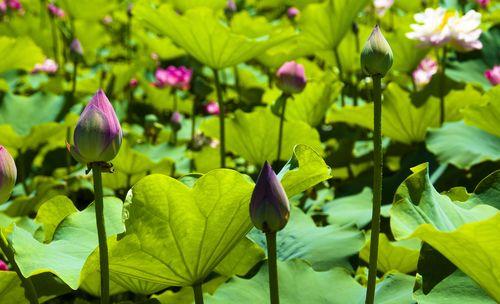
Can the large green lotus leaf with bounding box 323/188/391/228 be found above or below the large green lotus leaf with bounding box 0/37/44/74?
below

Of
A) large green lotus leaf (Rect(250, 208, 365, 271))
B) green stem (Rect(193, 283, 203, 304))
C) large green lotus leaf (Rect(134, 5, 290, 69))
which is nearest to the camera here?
green stem (Rect(193, 283, 203, 304))

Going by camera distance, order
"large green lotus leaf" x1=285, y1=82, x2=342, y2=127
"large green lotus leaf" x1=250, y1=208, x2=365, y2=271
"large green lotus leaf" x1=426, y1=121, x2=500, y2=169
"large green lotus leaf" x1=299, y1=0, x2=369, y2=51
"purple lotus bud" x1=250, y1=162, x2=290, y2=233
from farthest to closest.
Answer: "large green lotus leaf" x1=299, y1=0, x2=369, y2=51 < "large green lotus leaf" x1=285, y1=82, x2=342, y2=127 < "large green lotus leaf" x1=426, y1=121, x2=500, y2=169 < "large green lotus leaf" x1=250, y1=208, x2=365, y2=271 < "purple lotus bud" x1=250, y1=162, x2=290, y2=233

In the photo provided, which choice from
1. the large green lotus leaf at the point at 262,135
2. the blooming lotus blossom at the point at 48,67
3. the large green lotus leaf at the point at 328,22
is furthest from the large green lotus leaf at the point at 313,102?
the blooming lotus blossom at the point at 48,67

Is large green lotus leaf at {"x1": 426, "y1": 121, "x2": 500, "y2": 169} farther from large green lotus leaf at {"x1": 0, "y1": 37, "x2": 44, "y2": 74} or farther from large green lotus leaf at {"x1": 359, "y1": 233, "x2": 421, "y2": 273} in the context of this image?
large green lotus leaf at {"x1": 0, "y1": 37, "x2": 44, "y2": 74}

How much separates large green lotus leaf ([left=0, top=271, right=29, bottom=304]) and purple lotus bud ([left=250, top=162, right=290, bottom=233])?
0.49 meters

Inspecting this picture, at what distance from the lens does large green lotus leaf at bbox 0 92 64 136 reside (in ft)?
8.32

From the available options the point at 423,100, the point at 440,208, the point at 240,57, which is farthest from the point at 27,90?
the point at 440,208

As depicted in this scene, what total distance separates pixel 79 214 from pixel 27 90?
2.09 metres

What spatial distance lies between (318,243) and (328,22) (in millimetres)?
1176

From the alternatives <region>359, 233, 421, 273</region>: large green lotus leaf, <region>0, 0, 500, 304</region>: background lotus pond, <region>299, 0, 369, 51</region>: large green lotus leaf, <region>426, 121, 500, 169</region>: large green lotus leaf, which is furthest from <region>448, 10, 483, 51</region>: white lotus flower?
<region>359, 233, 421, 273</region>: large green lotus leaf

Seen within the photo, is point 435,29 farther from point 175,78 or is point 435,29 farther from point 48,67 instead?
point 48,67

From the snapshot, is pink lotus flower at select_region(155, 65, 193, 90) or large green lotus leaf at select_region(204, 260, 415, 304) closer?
large green lotus leaf at select_region(204, 260, 415, 304)

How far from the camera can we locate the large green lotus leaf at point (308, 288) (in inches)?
46.2

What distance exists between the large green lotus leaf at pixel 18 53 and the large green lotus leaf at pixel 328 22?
3.29 feet
